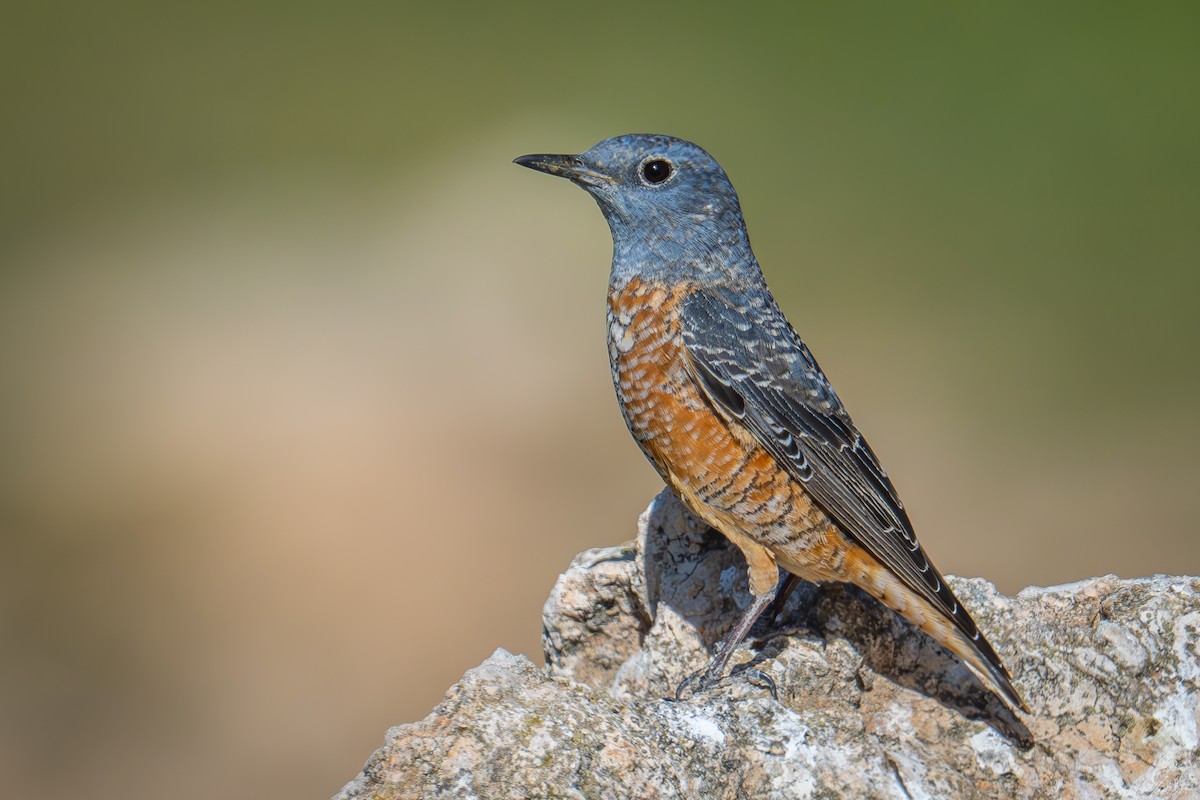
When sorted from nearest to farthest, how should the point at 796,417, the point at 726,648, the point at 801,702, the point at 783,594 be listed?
the point at 801,702, the point at 726,648, the point at 796,417, the point at 783,594

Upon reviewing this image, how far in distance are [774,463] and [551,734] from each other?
1724mm

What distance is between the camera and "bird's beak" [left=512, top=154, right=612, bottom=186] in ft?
16.5

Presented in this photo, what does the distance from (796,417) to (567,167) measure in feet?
4.76

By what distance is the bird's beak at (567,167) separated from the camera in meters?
5.04

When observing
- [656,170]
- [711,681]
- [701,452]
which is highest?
[656,170]

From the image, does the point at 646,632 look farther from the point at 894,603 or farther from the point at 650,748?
the point at 650,748

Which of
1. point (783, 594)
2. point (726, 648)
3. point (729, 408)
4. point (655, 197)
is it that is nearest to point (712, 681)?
point (726, 648)

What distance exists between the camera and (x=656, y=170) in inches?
199

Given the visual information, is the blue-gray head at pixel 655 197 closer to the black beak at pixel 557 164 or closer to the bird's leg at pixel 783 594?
the black beak at pixel 557 164

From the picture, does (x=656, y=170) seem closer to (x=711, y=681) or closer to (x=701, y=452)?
(x=701, y=452)

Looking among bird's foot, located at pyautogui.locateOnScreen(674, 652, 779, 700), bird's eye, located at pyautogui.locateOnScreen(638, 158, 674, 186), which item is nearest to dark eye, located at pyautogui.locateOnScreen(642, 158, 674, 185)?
bird's eye, located at pyautogui.locateOnScreen(638, 158, 674, 186)

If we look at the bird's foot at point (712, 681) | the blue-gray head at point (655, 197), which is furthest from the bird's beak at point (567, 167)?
the bird's foot at point (712, 681)

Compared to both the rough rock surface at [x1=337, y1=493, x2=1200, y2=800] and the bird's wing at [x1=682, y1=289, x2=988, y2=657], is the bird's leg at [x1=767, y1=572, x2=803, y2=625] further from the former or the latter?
the bird's wing at [x1=682, y1=289, x2=988, y2=657]

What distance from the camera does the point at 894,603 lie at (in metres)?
4.64
